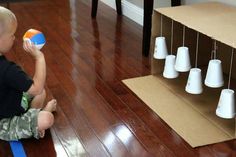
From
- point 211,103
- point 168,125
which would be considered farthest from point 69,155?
point 211,103

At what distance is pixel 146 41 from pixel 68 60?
0.49m

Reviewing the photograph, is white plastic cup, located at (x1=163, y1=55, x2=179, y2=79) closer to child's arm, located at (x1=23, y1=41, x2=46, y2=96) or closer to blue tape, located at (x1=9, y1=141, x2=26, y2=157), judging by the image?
child's arm, located at (x1=23, y1=41, x2=46, y2=96)

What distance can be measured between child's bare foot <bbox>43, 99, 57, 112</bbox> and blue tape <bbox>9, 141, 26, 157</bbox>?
0.23 m

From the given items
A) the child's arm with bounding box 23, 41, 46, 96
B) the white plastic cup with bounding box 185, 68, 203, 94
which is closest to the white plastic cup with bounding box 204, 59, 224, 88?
the white plastic cup with bounding box 185, 68, 203, 94

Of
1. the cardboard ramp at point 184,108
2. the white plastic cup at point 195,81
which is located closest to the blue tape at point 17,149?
the cardboard ramp at point 184,108

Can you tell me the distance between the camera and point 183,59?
1.77 meters

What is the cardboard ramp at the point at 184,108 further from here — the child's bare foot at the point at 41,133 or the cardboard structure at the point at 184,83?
the child's bare foot at the point at 41,133

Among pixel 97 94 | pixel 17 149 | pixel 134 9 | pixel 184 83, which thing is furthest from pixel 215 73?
pixel 134 9

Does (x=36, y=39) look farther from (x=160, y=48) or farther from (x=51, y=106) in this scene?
(x=160, y=48)

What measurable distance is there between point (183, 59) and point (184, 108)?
223 millimetres

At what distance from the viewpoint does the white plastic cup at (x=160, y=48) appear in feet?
6.30

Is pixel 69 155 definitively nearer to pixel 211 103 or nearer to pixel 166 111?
pixel 166 111

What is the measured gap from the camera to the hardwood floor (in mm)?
1493

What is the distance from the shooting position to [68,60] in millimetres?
2365
